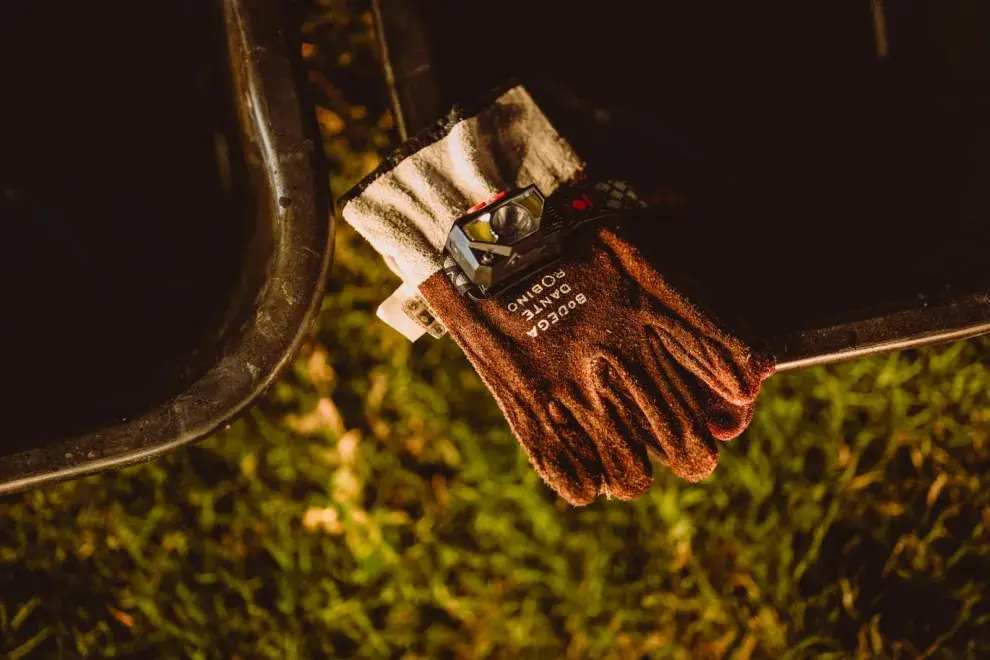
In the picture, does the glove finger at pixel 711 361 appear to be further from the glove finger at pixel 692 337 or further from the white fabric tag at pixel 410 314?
the white fabric tag at pixel 410 314

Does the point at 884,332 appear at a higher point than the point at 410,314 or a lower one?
lower

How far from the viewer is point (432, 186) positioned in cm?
105

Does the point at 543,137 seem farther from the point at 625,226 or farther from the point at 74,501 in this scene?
the point at 74,501

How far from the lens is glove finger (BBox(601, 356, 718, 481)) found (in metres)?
1.05

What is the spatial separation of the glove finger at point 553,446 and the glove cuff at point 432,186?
246 mm

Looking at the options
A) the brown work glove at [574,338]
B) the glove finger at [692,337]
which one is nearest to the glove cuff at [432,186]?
the brown work glove at [574,338]


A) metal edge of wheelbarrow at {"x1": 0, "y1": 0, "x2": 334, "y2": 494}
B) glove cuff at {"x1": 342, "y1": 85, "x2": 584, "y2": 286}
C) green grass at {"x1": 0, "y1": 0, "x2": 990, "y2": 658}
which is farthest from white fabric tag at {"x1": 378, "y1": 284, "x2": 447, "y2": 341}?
green grass at {"x1": 0, "y1": 0, "x2": 990, "y2": 658}

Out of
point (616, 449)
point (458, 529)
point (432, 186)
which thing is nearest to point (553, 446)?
point (616, 449)

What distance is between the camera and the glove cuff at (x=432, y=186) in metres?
1.04

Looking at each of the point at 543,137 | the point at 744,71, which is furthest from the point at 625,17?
the point at 543,137

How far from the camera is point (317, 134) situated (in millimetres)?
1023

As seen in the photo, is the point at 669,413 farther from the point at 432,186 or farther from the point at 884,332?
the point at 432,186

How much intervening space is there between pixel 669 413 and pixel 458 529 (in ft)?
2.39

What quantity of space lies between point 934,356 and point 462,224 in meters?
1.29
